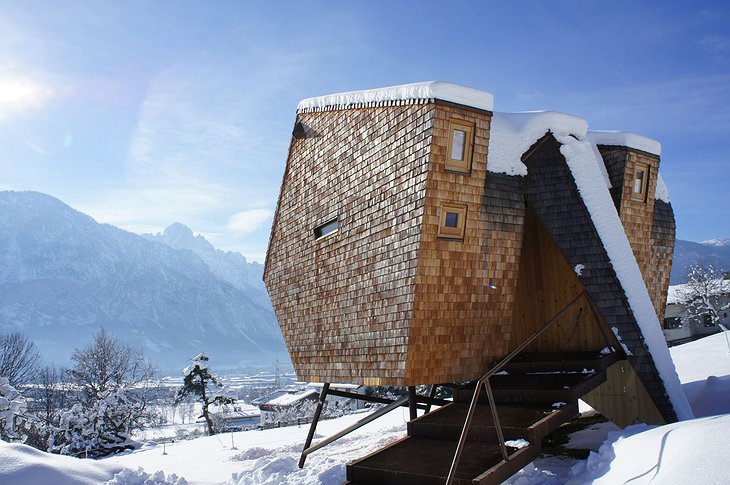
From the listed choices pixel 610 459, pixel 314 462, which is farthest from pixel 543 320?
pixel 314 462

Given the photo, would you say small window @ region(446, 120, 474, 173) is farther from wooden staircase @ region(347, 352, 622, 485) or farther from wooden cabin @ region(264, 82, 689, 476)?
wooden staircase @ region(347, 352, 622, 485)

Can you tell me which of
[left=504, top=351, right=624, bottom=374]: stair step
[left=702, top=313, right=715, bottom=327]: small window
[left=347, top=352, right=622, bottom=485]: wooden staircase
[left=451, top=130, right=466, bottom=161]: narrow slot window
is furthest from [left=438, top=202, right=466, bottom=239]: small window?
[left=702, top=313, right=715, bottom=327]: small window

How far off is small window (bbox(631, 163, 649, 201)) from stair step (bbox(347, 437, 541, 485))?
6353mm

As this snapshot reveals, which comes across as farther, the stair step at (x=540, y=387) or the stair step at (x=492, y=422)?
the stair step at (x=540, y=387)

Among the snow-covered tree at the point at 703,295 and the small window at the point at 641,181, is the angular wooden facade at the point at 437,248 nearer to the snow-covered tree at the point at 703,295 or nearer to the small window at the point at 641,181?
the small window at the point at 641,181

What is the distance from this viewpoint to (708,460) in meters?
5.10

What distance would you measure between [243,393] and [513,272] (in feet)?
499

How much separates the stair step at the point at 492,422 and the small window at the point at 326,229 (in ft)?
13.2

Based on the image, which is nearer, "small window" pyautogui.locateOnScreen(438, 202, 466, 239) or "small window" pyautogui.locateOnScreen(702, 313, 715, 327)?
"small window" pyautogui.locateOnScreen(438, 202, 466, 239)

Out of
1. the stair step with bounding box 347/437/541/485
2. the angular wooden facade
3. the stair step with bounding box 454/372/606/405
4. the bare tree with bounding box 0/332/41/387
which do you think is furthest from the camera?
the bare tree with bounding box 0/332/41/387

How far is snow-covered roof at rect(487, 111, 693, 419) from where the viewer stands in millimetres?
9352

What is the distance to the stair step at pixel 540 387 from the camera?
8.42 metres

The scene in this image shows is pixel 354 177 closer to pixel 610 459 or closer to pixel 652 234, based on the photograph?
pixel 610 459

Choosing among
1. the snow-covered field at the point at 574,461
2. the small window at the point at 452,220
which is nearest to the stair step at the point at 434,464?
the snow-covered field at the point at 574,461
